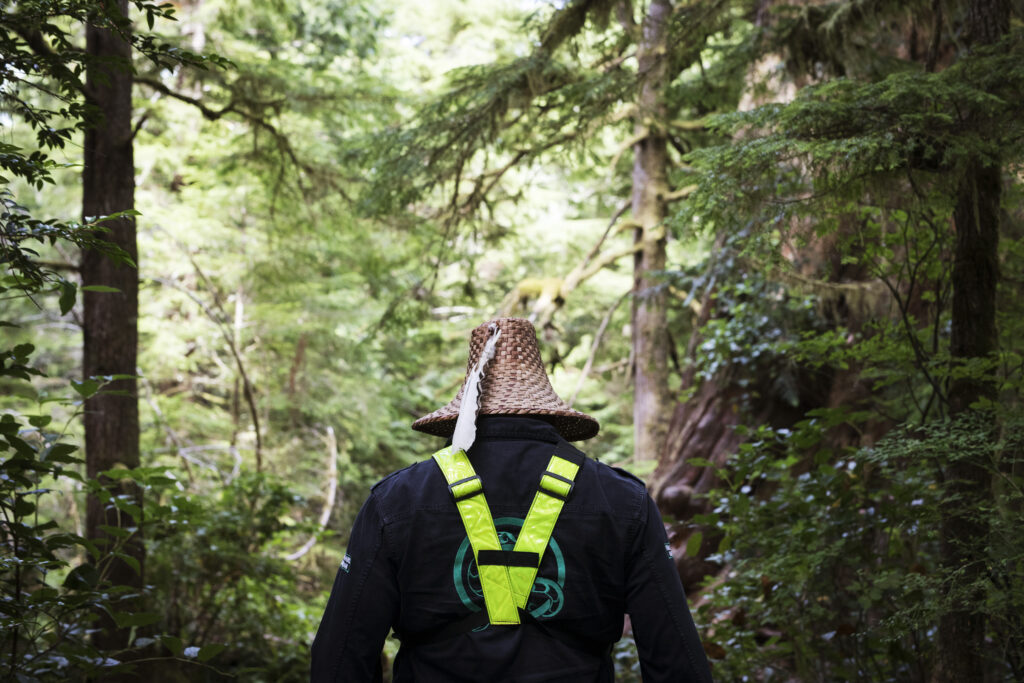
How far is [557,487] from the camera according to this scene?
2371mm

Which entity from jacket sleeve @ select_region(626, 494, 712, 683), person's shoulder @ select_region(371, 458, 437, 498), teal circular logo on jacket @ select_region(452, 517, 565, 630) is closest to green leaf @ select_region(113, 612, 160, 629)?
person's shoulder @ select_region(371, 458, 437, 498)

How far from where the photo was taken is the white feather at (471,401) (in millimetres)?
2383

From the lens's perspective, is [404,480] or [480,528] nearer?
[480,528]

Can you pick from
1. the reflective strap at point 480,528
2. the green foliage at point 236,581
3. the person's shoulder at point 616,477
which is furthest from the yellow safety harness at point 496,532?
the green foliage at point 236,581

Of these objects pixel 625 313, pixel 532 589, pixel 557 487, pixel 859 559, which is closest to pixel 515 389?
pixel 557 487

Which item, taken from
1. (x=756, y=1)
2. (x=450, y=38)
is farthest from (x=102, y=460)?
(x=450, y=38)

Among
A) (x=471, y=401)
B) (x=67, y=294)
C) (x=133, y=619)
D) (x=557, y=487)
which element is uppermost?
(x=67, y=294)

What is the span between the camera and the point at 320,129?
17.3m

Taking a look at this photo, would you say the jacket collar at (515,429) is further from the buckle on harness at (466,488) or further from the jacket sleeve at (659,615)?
the jacket sleeve at (659,615)

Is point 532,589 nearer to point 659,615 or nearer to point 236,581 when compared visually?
point 659,615

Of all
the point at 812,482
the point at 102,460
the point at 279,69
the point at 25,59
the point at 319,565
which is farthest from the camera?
the point at 319,565

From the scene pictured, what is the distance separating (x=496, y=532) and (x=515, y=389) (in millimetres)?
474

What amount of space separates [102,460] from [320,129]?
→ 1244 centimetres

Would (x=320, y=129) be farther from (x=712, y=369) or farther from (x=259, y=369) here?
(x=712, y=369)
